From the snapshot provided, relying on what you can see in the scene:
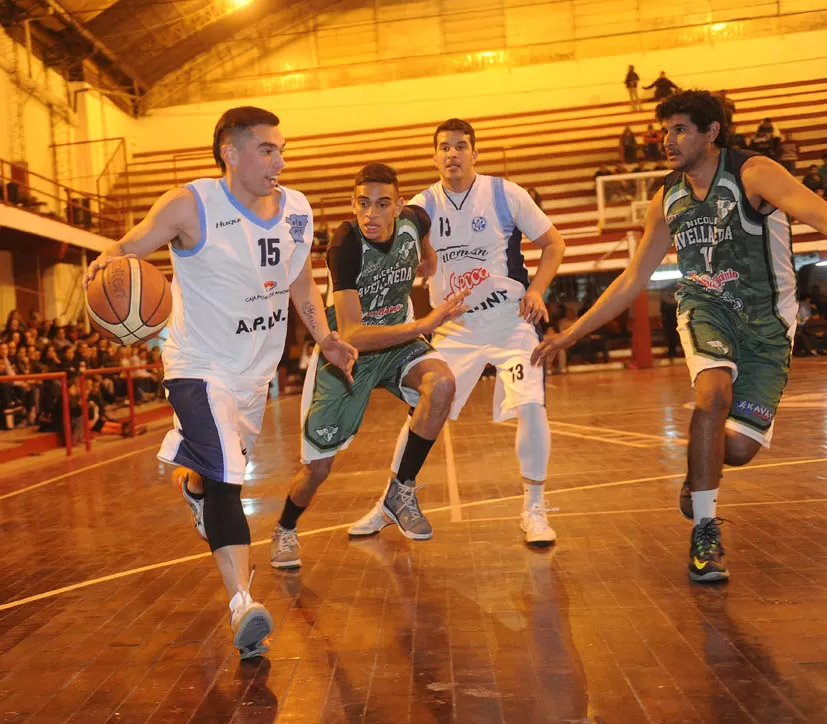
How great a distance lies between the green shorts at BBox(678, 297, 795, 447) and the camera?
4.05m

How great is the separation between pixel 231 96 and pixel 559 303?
1254 cm

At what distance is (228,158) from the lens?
11.6ft

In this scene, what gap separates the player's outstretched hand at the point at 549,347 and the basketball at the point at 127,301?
190 centimetres

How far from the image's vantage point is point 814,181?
2075 centimetres

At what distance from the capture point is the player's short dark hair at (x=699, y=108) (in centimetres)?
407

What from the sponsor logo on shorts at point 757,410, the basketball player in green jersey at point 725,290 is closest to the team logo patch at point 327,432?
the basketball player in green jersey at point 725,290

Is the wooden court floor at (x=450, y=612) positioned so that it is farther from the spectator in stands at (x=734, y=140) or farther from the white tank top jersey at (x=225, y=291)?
the spectator in stands at (x=734, y=140)

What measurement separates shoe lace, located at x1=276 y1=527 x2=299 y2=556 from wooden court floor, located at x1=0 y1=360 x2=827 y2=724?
13 centimetres

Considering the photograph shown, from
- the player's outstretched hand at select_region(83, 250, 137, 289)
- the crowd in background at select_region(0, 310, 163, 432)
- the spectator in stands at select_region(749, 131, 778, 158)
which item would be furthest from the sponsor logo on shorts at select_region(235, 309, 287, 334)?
the spectator in stands at select_region(749, 131, 778, 158)

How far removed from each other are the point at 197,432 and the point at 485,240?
2.25m

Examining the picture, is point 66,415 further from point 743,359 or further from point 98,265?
point 743,359

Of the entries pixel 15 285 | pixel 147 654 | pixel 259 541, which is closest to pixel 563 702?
pixel 147 654

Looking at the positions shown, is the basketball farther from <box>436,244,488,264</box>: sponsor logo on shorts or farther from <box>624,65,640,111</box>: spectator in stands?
<box>624,65,640,111</box>: spectator in stands

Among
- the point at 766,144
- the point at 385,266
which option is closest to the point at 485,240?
the point at 385,266
